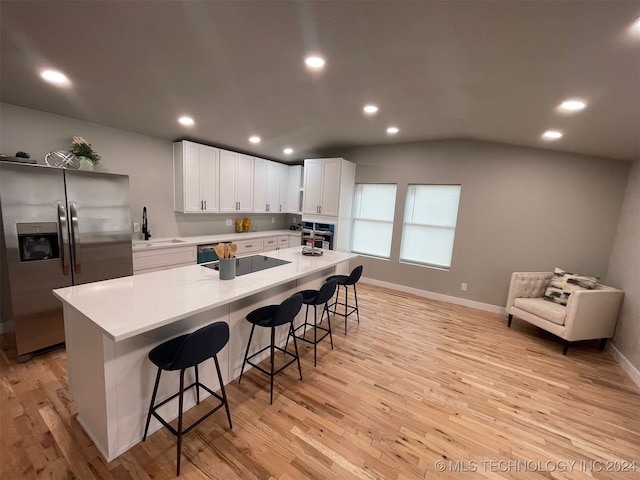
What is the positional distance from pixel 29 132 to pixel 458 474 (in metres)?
Result: 5.05

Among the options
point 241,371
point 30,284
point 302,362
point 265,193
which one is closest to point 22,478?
point 241,371

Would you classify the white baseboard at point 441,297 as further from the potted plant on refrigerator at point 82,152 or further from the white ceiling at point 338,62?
the potted plant on refrigerator at point 82,152

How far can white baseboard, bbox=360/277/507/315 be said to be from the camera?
4199 mm

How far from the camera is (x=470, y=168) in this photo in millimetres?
4184

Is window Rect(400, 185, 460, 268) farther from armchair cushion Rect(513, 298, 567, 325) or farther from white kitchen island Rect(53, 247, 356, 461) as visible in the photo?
white kitchen island Rect(53, 247, 356, 461)

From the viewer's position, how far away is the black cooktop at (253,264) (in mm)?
2488

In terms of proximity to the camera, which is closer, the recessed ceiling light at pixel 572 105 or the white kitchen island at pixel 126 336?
the white kitchen island at pixel 126 336

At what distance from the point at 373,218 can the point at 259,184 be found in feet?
8.04

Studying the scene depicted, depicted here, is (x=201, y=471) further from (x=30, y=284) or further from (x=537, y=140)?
(x=537, y=140)

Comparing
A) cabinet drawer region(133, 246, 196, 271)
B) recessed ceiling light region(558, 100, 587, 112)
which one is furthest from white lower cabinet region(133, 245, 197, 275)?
recessed ceiling light region(558, 100, 587, 112)

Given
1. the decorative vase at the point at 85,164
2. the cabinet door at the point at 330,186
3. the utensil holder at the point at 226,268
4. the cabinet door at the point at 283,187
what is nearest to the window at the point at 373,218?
the cabinet door at the point at 330,186

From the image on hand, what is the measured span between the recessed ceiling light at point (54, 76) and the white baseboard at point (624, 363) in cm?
609

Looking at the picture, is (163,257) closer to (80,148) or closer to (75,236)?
(75,236)

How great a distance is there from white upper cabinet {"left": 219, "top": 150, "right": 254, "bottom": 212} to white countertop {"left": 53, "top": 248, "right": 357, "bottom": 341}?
8.16 ft
